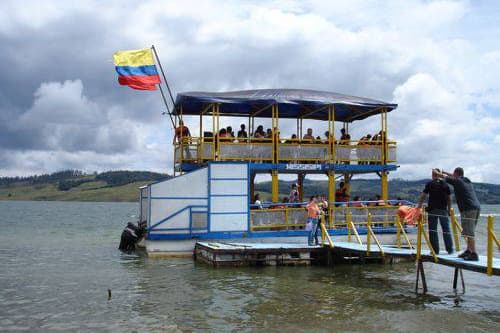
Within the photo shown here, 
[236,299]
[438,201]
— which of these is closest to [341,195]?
[438,201]

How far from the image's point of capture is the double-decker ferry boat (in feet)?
70.6

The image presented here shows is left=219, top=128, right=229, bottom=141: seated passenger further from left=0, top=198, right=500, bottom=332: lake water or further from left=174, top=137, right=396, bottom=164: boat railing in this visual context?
left=0, top=198, right=500, bottom=332: lake water

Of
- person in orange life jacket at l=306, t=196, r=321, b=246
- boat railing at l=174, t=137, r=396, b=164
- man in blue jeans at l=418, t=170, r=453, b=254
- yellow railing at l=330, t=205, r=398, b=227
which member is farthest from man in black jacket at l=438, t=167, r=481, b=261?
boat railing at l=174, t=137, r=396, b=164

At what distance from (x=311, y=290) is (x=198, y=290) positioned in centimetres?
321

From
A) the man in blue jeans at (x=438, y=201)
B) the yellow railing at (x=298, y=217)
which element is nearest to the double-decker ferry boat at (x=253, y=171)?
the yellow railing at (x=298, y=217)

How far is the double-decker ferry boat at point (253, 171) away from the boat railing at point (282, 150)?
0.04 metres

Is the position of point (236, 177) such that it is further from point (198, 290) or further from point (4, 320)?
point (4, 320)

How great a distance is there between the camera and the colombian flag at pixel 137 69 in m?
24.0

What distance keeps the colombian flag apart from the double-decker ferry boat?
Result: 162cm

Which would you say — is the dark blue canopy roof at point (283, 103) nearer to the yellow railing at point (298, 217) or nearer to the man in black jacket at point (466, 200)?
the yellow railing at point (298, 217)

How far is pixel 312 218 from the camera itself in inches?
818

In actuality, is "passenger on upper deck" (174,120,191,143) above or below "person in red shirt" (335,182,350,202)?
above

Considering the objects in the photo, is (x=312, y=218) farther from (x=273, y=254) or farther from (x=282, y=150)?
(x=282, y=150)

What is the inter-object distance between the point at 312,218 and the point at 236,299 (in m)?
6.98
